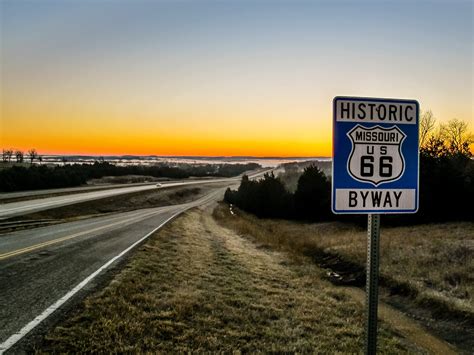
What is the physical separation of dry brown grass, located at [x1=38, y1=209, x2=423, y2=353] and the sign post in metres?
3.45

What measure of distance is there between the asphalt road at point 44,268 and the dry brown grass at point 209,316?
629mm

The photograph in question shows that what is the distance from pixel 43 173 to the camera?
50.2m

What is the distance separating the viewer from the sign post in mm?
2758

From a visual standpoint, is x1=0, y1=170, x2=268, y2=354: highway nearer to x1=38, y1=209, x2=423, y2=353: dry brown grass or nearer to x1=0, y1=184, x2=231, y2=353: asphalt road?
x1=0, y1=184, x2=231, y2=353: asphalt road

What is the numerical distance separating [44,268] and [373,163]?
29.6 ft

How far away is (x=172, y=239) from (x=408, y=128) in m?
14.6

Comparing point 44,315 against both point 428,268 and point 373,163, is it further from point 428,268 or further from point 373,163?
point 428,268

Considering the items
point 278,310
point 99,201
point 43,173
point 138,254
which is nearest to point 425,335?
point 278,310

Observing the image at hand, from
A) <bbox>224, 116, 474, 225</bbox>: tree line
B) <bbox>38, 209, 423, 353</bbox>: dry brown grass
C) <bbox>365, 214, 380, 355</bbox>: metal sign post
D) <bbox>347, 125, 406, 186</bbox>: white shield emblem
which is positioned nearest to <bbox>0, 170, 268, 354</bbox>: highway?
<bbox>38, 209, 423, 353</bbox>: dry brown grass

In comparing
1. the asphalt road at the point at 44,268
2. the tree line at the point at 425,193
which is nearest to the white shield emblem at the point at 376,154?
the asphalt road at the point at 44,268

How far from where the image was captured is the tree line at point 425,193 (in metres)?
35.9

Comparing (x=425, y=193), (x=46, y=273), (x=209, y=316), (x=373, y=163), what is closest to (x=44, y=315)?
(x=209, y=316)

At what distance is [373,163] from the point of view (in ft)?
9.26

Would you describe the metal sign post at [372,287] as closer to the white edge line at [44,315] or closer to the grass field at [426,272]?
the white edge line at [44,315]
